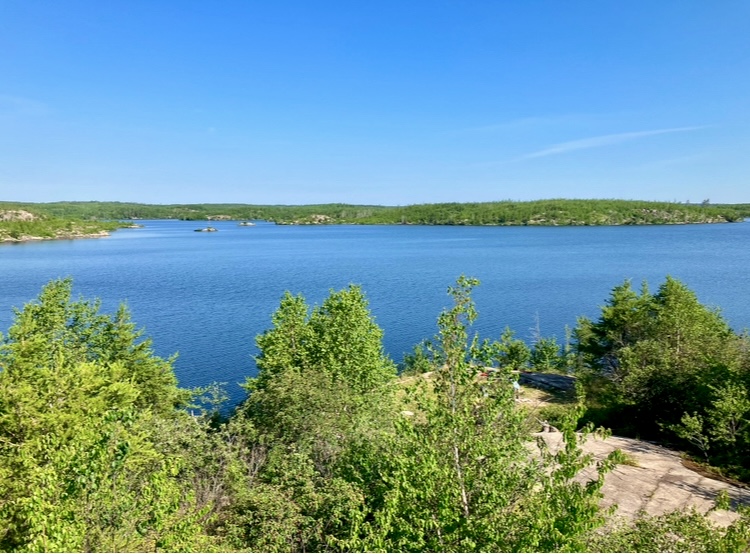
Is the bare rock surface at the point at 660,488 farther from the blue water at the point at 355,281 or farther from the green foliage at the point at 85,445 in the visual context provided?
the blue water at the point at 355,281

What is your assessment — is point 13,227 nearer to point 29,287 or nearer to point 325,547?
point 29,287

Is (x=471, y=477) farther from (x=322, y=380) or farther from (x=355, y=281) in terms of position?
(x=355, y=281)

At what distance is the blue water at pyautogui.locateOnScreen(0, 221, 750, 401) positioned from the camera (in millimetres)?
50219

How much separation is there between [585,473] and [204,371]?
29427 millimetres

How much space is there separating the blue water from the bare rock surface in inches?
1017

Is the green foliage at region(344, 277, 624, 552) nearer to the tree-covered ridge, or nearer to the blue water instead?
the blue water

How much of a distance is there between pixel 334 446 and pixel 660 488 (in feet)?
37.7

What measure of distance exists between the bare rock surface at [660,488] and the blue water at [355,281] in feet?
84.7

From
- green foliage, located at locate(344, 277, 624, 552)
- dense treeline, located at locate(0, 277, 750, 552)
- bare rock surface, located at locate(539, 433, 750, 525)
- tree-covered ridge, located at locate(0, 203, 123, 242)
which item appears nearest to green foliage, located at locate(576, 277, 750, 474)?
dense treeline, located at locate(0, 277, 750, 552)

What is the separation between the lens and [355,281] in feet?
272

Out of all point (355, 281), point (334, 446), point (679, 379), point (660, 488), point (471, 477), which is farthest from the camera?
point (355, 281)

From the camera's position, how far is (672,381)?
964 inches

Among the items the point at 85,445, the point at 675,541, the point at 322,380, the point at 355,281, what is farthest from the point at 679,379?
the point at 355,281

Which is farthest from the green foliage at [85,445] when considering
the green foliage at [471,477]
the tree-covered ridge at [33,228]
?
the tree-covered ridge at [33,228]
